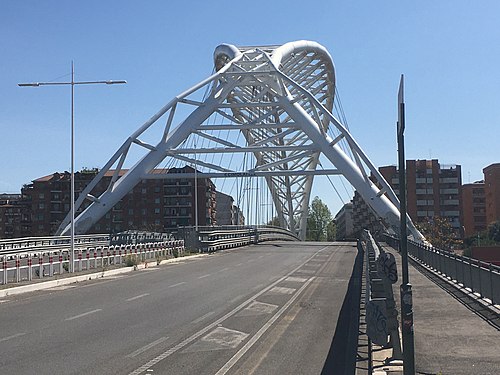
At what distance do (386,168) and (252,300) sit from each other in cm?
11502

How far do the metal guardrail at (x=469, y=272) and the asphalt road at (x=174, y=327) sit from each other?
3.66 m

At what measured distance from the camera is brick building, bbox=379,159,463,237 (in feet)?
405

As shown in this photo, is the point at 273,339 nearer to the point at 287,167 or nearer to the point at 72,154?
the point at 72,154

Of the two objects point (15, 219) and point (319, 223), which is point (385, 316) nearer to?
point (15, 219)

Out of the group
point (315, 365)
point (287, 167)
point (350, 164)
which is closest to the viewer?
point (315, 365)

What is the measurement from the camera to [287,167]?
93688 mm

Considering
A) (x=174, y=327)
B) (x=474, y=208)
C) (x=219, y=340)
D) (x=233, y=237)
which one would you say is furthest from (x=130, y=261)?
(x=474, y=208)

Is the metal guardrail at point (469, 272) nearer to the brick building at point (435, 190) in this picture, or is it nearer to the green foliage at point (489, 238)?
the green foliage at point (489, 238)

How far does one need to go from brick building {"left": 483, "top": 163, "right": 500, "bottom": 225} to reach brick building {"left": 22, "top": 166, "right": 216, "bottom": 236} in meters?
52.1

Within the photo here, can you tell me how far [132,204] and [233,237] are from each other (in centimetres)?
6069

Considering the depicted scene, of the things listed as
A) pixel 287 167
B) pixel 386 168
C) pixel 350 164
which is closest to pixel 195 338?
pixel 350 164

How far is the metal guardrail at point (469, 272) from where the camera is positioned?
15.4 m

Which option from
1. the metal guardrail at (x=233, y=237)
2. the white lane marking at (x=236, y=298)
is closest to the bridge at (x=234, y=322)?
the white lane marking at (x=236, y=298)

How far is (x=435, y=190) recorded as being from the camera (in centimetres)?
12556
